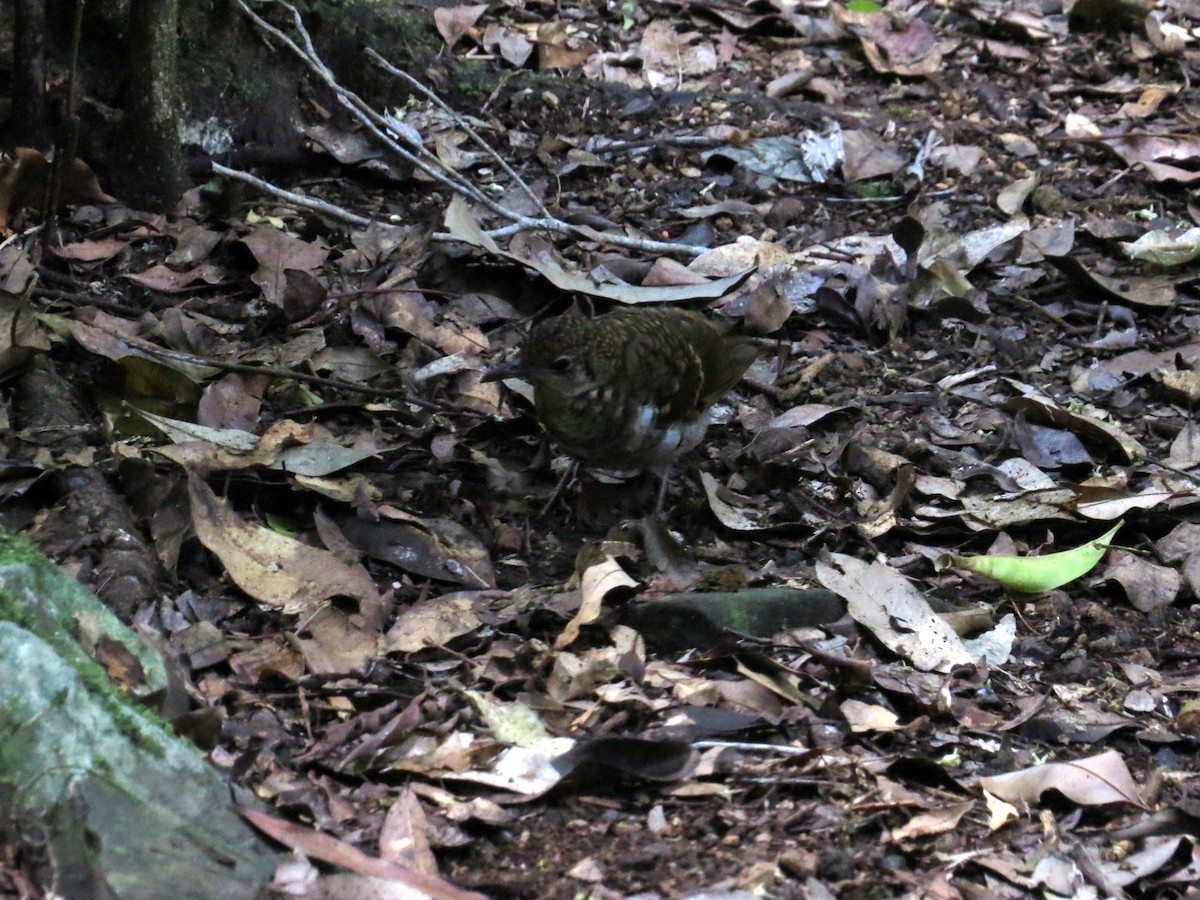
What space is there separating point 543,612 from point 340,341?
72.3 inches

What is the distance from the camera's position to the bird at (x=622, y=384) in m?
4.51

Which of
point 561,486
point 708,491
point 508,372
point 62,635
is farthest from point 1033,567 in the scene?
point 62,635

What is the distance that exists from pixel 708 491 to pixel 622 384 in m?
0.49

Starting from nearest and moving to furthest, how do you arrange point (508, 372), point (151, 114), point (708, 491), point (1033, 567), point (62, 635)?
1. point (62, 635)
2. point (1033, 567)
3. point (508, 372)
4. point (708, 491)
5. point (151, 114)

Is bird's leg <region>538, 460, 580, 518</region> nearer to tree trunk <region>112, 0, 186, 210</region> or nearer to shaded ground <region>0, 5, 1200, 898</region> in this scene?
shaded ground <region>0, 5, 1200, 898</region>

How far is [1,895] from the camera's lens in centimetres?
222

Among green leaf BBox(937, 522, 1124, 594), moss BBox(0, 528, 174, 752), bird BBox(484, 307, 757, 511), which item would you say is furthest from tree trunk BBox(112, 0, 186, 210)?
green leaf BBox(937, 522, 1124, 594)

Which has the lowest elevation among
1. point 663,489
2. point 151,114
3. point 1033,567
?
point 663,489

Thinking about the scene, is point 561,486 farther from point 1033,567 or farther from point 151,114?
point 151,114

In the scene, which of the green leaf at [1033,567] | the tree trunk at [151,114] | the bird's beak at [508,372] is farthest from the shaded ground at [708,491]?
the bird's beak at [508,372]

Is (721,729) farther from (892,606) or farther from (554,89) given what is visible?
(554,89)

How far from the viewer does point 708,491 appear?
15.3 ft

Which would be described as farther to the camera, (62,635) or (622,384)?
(622,384)

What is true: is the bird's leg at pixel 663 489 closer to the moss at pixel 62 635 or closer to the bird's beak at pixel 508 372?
the bird's beak at pixel 508 372
